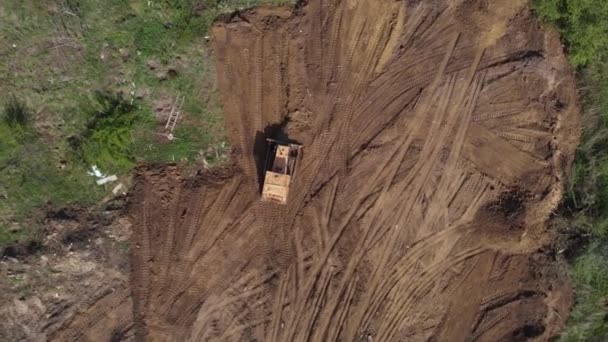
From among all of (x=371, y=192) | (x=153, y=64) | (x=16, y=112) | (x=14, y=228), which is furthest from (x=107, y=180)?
(x=371, y=192)

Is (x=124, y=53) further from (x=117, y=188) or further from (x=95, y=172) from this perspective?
(x=117, y=188)

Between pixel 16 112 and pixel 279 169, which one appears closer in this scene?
pixel 16 112

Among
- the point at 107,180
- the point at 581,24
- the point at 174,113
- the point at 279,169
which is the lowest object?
the point at 107,180

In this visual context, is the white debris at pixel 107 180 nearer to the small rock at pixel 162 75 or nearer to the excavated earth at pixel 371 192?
the excavated earth at pixel 371 192

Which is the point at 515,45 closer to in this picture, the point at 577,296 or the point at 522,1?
the point at 522,1

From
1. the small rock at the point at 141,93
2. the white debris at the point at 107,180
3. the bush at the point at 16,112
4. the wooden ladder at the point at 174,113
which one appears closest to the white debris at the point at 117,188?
the white debris at the point at 107,180

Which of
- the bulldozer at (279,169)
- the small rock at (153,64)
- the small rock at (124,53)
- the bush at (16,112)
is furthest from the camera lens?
the small rock at (153,64)

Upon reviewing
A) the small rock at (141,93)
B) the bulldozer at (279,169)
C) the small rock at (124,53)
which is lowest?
the bulldozer at (279,169)
